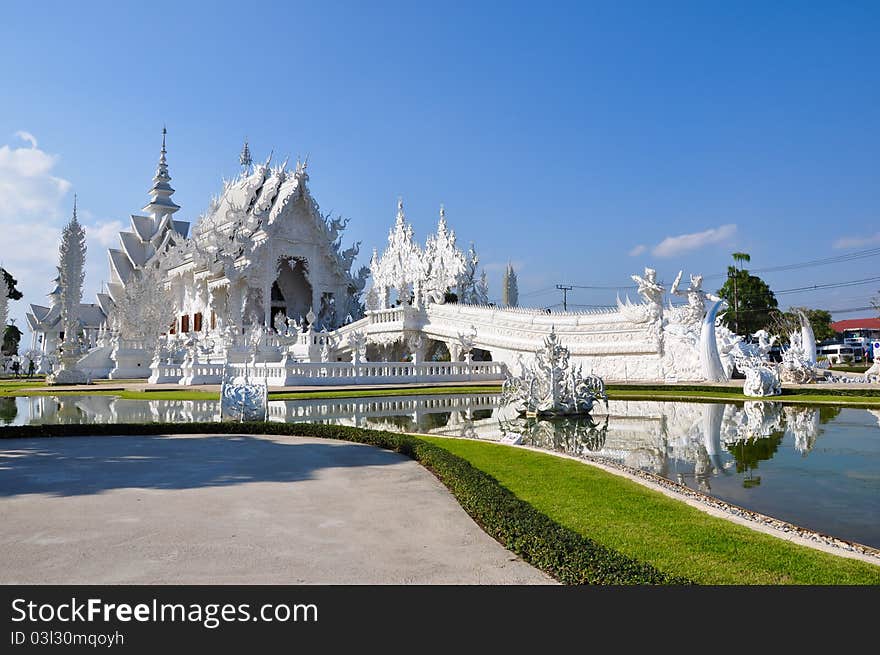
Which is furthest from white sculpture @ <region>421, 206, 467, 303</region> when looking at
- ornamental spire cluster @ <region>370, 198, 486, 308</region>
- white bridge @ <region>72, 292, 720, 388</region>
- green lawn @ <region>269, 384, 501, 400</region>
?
green lawn @ <region>269, 384, 501, 400</region>

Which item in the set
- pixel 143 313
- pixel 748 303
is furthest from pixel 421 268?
pixel 748 303

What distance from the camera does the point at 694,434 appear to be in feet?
38.5

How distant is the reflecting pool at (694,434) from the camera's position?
6684 mm

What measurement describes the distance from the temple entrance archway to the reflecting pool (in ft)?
84.6

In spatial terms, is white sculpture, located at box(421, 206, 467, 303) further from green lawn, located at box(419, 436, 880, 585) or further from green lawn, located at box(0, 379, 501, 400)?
green lawn, located at box(419, 436, 880, 585)

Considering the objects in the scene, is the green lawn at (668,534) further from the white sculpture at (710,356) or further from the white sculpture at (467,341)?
the white sculpture at (467,341)

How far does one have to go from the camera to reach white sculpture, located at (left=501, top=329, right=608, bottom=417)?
563 inches

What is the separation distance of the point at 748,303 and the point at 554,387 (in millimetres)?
47277

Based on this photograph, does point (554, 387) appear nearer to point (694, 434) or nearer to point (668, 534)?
point (694, 434)

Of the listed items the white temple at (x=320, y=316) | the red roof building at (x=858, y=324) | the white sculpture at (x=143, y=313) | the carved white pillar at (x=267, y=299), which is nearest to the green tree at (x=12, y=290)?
the white temple at (x=320, y=316)

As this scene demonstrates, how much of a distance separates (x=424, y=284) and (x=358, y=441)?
1518 inches

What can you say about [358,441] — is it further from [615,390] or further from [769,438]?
[615,390]

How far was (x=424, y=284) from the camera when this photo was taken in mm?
48688
